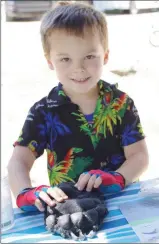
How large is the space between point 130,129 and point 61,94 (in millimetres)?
321

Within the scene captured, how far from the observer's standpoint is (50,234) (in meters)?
1.29

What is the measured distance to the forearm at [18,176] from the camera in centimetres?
159

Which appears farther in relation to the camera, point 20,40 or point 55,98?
point 20,40

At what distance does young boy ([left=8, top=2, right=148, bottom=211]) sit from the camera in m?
1.67

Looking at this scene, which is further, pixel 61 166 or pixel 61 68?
pixel 61 166

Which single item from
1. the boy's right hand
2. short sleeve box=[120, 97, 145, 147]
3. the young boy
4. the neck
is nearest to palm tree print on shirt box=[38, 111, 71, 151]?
the young boy

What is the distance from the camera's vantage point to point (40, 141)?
1.81 meters

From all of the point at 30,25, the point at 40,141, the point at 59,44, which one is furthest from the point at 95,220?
the point at 30,25

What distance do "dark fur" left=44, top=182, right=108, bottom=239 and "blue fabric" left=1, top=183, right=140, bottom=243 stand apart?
2cm

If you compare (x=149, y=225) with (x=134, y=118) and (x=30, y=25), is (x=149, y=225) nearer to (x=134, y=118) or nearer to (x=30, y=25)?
(x=134, y=118)

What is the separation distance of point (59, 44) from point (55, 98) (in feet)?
0.80

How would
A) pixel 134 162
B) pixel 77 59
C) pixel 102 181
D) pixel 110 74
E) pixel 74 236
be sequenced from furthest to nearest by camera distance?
pixel 110 74, pixel 134 162, pixel 77 59, pixel 102 181, pixel 74 236

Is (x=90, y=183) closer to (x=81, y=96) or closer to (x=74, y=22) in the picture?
(x=81, y=96)

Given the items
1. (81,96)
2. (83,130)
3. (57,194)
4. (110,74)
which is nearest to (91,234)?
(57,194)
